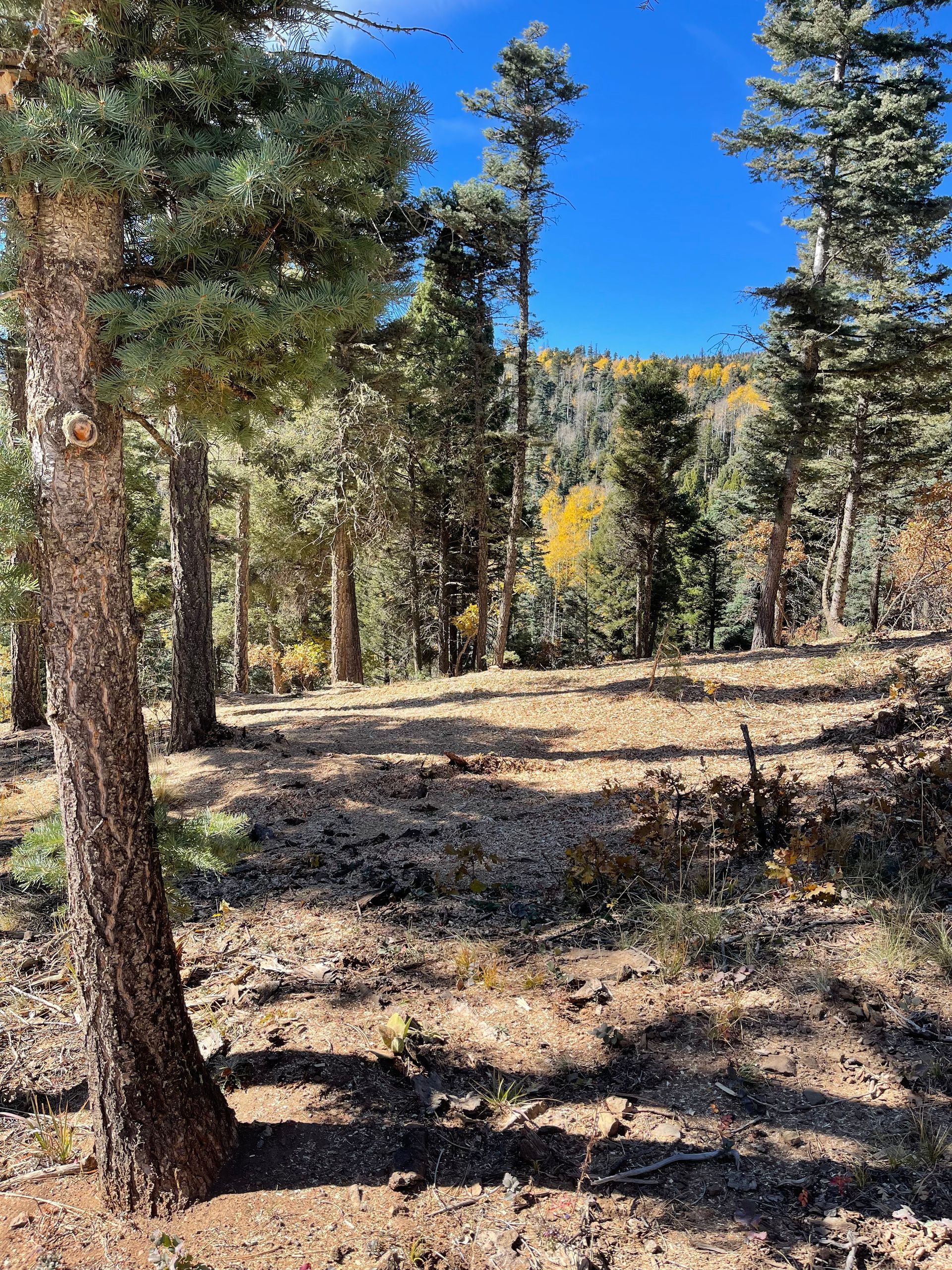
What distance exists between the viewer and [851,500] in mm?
16766

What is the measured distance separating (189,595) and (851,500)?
15268 mm

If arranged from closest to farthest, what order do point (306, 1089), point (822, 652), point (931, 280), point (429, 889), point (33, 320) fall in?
point (33, 320) → point (306, 1089) → point (429, 889) → point (822, 652) → point (931, 280)

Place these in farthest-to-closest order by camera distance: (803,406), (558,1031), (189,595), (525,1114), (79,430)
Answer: (803,406), (189,595), (558,1031), (525,1114), (79,430)

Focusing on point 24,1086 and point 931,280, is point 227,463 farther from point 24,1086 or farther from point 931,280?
point 931,280

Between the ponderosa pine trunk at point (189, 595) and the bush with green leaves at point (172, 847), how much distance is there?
4.75m

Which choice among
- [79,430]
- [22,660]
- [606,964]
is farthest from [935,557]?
[22,660]

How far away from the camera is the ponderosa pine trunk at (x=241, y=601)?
15.9 m

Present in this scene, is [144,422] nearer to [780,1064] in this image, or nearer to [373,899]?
[373,899]

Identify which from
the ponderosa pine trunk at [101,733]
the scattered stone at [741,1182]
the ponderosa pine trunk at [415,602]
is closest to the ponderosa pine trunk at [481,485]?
the ponderosa pine trunk at [415,602]

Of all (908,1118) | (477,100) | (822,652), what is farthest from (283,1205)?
(477,100)

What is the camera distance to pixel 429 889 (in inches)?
185

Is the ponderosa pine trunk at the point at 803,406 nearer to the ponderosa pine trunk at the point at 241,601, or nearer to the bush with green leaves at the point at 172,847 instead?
the ponderosa pine trunk at the point at 241,601

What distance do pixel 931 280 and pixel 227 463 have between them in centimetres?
1397

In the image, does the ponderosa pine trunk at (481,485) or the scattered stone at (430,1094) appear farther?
the ponderosa pine trunk at (481,485)
